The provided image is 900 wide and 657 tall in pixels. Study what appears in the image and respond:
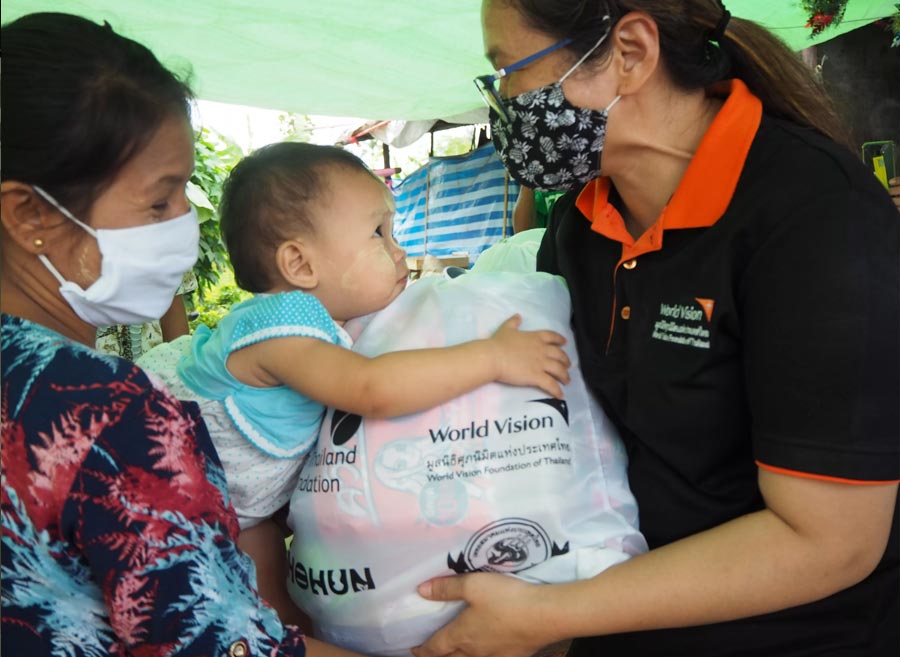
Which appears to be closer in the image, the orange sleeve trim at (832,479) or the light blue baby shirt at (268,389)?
the orange sleeve trim at (832,479)

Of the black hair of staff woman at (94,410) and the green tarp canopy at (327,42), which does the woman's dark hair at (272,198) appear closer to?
the black hair of staff woman at (94,410)

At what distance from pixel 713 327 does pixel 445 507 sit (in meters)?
0.49

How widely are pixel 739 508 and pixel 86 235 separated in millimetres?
1046

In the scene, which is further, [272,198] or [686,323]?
[272,198]

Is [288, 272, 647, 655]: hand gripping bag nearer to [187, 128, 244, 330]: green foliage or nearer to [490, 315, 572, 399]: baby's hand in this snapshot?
[490, 315, 572, 399]: baby's hand

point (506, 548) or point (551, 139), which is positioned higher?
point (551, 139)

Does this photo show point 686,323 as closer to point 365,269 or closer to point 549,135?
point 549,135

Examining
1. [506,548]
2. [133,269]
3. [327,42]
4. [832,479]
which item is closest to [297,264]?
[133,269]

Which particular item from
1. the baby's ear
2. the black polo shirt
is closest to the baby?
the baby's ear

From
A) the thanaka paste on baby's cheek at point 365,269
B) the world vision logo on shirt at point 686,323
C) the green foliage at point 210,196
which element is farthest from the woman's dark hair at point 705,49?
the green foliage at point 210,196

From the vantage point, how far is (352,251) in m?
1.33

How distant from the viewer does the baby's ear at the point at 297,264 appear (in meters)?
1.32

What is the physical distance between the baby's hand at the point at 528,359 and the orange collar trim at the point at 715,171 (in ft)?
0.76

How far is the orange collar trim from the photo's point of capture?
1.09m
